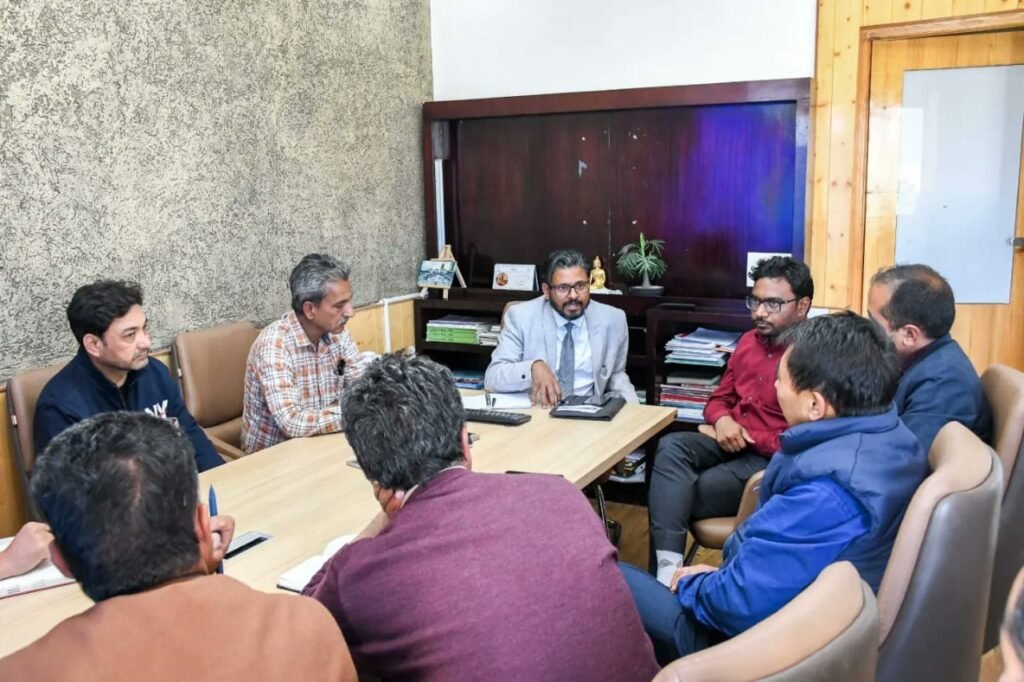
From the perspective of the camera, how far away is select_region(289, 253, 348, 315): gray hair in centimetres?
301

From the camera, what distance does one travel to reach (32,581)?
1642 mm

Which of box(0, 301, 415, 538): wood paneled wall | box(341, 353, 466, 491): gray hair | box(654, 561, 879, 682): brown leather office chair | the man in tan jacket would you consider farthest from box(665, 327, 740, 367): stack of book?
the man in tan jacket

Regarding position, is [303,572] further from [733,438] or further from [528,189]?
[528,189]

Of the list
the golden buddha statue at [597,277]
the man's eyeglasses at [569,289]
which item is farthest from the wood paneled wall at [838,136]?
the man's eyeglasses at [569,289]

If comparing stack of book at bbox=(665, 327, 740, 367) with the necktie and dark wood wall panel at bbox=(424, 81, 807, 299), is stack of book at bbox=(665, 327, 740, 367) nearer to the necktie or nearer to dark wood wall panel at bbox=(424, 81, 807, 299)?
dark wood wall panel at bbox=(424, 81, 807, 299)

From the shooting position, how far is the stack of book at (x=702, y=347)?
12.5 feet

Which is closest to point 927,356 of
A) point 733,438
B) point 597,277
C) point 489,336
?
point 733,438

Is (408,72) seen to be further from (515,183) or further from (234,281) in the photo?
(234,281)

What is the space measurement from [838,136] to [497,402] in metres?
2.11

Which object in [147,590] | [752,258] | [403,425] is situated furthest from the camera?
[752,258]

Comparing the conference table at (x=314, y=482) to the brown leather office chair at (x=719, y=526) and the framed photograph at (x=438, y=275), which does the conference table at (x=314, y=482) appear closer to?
the brown leather office chair at (x=719, y=526)

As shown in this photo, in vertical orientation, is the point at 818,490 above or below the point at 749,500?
above

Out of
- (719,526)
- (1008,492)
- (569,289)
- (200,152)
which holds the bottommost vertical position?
(719,526)

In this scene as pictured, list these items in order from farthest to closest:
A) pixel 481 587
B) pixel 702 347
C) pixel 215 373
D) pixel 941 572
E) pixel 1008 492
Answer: pixel 702 347 < pixel 215 373 < pixel 1008 492 < pixel 941 572 < pixel 481 587
